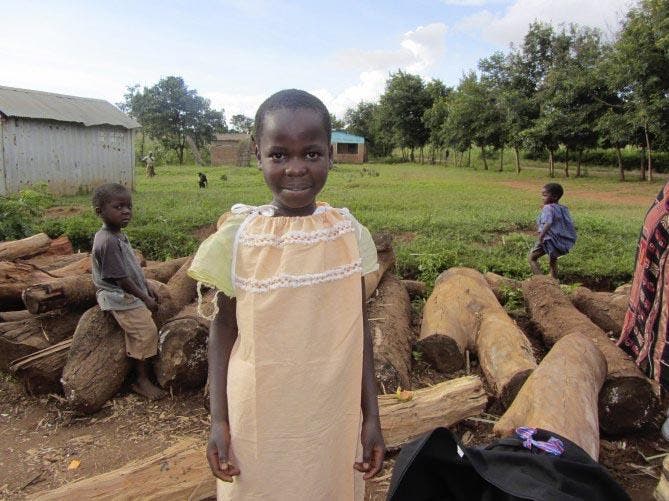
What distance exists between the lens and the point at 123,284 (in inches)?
150

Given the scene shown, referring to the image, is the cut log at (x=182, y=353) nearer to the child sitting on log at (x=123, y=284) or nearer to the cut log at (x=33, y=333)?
the child sitting on log at (x=123, y=284)

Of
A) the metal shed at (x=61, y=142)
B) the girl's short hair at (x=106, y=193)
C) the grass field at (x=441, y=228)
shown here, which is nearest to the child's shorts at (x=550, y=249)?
the grass field at (x=441, y=228)

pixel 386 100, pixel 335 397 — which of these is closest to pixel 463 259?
pixel 335 397

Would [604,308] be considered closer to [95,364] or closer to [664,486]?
[664,486]

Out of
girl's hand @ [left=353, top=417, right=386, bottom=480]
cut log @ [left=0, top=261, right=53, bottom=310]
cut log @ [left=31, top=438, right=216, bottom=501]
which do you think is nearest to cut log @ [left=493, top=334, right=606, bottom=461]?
girl's hand @ [left=353, top=417, right=386, bottom=480]

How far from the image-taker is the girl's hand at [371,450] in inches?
69.2

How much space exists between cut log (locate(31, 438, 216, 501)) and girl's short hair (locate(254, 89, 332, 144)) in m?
1.94

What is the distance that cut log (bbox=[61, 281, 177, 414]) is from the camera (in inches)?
152

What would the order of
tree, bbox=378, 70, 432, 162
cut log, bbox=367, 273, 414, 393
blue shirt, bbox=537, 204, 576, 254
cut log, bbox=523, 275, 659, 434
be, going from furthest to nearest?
1. tree, bbox=378, 70, 432, 162
2. blue shirt, bbox=537, 204, 576, 254
3. cut log, bbox=367, 273, 414, 393
4. cut log, bbox=523, 275, 659, 434

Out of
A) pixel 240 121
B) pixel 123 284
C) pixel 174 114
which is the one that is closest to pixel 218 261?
pixel 123 284

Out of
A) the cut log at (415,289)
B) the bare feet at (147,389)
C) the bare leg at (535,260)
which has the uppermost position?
the bare leg at (535,260)

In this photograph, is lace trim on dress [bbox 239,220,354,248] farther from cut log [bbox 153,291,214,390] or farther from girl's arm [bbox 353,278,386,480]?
cut log [bbox 153,291,214,390]

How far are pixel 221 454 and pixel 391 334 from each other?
2.76 m

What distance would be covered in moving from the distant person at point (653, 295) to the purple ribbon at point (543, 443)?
198 centimetres
